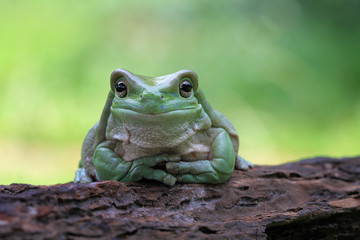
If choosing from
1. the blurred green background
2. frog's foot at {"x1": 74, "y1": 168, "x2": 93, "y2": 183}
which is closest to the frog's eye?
frog's foot at {"x1": 74, "y1": 168, "x2": 93, "y2": 183}

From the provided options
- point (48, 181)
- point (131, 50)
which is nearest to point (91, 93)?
point (131, 50)

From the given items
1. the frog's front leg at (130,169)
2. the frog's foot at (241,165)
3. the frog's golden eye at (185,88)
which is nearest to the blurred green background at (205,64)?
the frog's foot at (241,165)

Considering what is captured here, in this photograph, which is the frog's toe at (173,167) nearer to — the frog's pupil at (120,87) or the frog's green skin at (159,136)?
the frog's green skin at (159,136)

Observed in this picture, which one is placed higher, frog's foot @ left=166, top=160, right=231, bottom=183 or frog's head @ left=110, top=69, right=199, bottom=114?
frog's head @ left=110, top=69, right=199, bottom=114

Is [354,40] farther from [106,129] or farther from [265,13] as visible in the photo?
[106,129]

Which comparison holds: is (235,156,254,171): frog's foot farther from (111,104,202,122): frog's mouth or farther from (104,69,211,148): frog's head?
(111,104,202,122): frog's mouth

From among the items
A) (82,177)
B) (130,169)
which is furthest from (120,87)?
(82,177)

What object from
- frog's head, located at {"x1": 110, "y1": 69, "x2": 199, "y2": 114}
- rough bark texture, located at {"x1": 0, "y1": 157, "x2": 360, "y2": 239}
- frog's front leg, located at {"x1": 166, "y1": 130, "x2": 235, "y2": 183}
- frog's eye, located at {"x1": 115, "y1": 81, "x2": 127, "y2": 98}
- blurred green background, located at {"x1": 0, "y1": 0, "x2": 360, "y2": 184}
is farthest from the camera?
blurred green background, located at {"x1": 0, "y1": 0, "x2": 360, "y2": 184}
